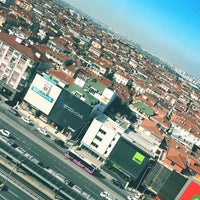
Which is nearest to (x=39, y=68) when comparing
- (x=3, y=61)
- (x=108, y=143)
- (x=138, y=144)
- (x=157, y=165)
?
(x=3, y=61)

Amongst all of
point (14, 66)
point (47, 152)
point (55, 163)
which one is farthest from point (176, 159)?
point (14, 66)

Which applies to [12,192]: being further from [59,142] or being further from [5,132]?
[59,142]

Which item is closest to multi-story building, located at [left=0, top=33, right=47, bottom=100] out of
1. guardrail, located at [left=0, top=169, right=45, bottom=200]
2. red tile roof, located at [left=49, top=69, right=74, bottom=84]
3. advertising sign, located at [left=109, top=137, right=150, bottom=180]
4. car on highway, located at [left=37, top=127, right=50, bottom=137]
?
red tile roof, located at [left=49, top=69, right=74, bottom=84]

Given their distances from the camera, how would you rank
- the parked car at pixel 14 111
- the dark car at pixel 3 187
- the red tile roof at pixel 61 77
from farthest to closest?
the red tile roof at pixel 61 77
the parked car at pixel 14 111
the dark car at pixel 3 187

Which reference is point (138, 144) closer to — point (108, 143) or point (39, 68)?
point (108, 143)

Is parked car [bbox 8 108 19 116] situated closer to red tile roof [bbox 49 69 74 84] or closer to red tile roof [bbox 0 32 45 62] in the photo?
red tile roof [bbox 0 32 45 62]

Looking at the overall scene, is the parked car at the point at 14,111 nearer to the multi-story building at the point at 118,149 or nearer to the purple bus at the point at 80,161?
the purple bus at the point at 80,161

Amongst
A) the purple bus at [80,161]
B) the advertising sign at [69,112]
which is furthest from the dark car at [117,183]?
the advertising sign at [69,112]
